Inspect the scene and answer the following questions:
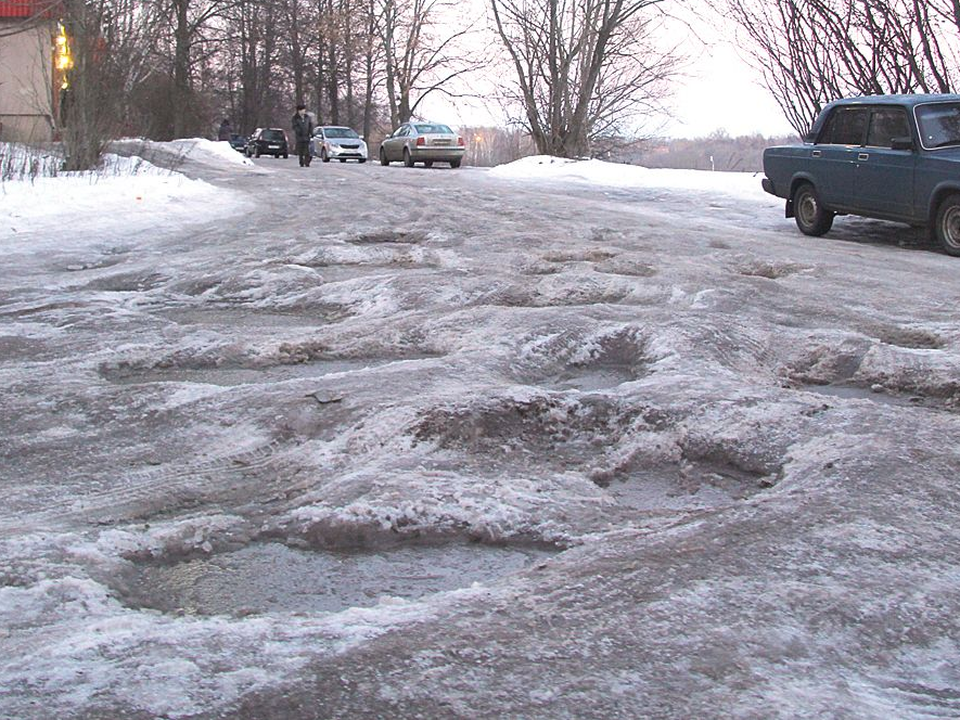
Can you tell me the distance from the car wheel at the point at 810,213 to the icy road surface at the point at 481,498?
4.60 meters

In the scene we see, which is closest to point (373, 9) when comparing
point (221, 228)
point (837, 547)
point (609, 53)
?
point (609, 53)

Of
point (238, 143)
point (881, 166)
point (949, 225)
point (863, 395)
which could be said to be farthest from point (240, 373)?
point (238, 143)

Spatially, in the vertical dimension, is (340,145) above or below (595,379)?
above

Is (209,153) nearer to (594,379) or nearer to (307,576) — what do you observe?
(594,379)

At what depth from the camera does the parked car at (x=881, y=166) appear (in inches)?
420

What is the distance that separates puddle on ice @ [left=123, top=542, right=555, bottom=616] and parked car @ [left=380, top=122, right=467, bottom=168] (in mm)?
32971

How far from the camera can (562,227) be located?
11.7 meters

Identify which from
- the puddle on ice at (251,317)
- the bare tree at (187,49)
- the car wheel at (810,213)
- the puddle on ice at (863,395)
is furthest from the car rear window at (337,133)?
the puddle on ice at (863,395)

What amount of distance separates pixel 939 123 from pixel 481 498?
9.61 m

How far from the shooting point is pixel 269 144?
50.5 meters

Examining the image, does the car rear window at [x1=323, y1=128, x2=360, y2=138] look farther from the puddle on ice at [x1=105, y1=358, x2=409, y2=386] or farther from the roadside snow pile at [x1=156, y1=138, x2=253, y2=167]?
the puddle on ice at [x1=105, y1=358, x2=409, y2=386]

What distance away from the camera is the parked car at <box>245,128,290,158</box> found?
5006 cm

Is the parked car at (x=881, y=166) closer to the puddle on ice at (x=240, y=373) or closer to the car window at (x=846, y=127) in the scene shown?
the car window at (x=846, y=127)

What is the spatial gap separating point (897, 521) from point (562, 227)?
28.7 feet
